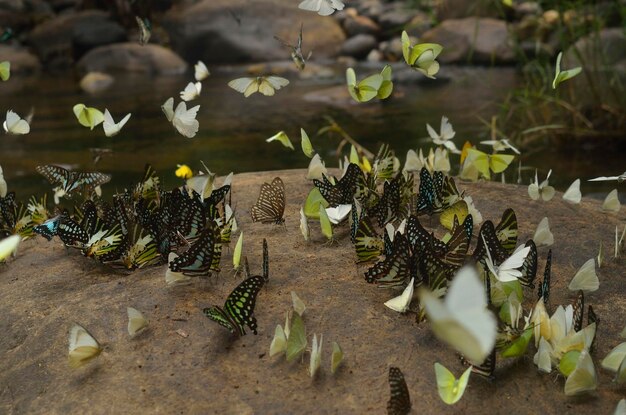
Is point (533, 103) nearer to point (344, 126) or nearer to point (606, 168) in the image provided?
point (606, 168)

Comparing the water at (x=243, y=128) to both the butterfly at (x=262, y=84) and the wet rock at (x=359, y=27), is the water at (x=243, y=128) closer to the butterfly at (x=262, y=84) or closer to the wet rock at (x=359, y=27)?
the butterfly at (x=262, y=84)

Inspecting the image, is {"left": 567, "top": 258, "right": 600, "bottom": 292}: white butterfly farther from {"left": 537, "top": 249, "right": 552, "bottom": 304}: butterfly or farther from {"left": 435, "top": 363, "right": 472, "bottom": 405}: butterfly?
{"left": 435, "top": 363, "right": 472, "bottom": 405}: butterfly

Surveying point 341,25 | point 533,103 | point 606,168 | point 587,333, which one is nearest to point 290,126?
point 533,103

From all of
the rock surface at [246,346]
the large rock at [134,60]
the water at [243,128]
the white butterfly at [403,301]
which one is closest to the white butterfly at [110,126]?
the rock surface at [246,346]

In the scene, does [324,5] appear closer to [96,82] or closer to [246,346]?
[246,346]

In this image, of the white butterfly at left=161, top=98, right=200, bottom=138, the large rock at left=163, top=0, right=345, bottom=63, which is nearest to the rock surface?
the white butterfly at left=161, top=98, right=200, bottom=138

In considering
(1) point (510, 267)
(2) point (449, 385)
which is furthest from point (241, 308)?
(1) point (510, 267)
